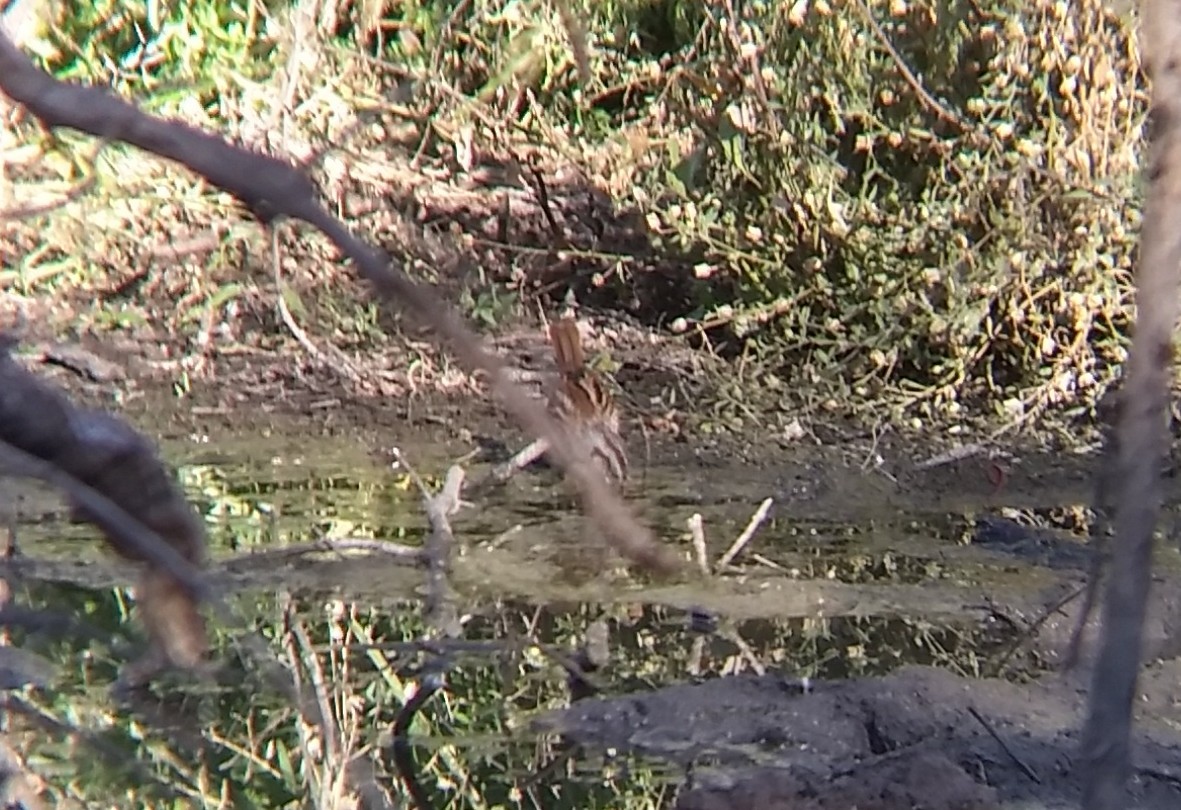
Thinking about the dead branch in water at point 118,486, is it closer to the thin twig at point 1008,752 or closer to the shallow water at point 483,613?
the shallow water at point 483,613

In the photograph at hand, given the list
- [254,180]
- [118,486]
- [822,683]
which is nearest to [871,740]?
[822,683]

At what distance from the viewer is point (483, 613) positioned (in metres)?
3.14

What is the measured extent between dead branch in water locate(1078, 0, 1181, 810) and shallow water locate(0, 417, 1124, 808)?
0.77 m

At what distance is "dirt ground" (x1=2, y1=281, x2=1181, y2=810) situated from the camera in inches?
96.3

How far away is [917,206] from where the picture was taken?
462cm

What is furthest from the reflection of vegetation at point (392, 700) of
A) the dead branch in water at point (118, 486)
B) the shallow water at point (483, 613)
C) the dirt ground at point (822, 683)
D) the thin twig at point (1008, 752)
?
the dead branch in water at point (118, 486)

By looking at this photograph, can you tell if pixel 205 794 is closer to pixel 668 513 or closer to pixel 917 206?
pixel 668 513

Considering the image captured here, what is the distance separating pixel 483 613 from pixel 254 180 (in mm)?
2472

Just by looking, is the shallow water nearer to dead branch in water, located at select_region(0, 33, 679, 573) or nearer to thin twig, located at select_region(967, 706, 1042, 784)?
thin twig, located at select_region(967, 706, 1042, 784)

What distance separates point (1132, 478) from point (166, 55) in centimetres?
498

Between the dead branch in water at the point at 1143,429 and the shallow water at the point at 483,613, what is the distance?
77 centimetres

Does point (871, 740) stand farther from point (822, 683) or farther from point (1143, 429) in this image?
point (1143, 429)

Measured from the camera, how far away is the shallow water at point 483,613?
2.31 m

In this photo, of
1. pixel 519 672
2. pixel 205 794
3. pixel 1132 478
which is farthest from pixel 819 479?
pixel 1132 478
